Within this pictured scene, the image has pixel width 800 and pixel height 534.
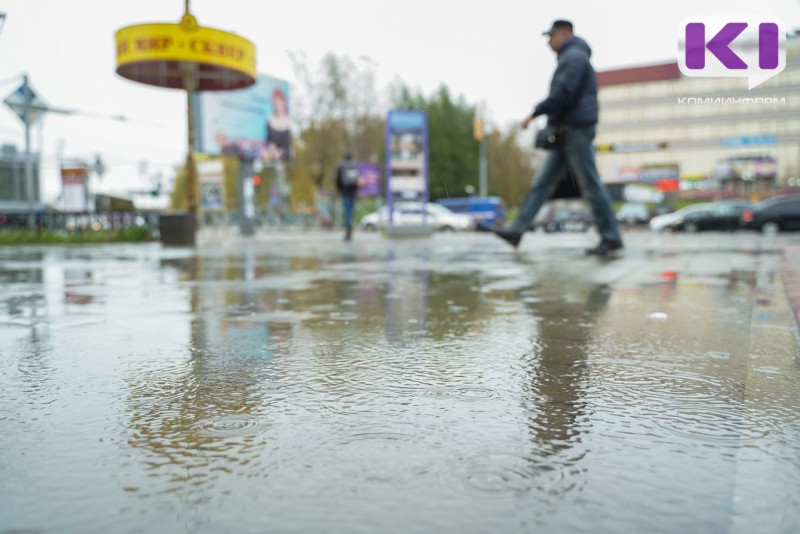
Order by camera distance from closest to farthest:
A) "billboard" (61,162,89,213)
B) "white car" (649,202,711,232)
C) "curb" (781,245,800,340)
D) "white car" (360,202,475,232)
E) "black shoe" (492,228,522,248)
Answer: "curb" (781,245,800,340)
"black shoe" (492,228,522,248)
"white car" (649,202,711,232)
"billboard" (61,162,89,213)
"white car" (360,202,475,232)

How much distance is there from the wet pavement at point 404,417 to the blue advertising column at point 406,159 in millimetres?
19613

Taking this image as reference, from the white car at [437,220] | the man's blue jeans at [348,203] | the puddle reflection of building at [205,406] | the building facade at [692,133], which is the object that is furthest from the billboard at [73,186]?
the building facade at [692,133]

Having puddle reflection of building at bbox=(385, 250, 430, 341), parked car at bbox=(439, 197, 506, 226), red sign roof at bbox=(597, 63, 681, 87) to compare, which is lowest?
puddle reflection of building at bbox=(385, 250, 430, 341)

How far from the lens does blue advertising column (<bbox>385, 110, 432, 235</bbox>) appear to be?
24.7 m

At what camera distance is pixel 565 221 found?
41156mm

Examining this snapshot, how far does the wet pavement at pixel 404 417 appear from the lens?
5.64 ft

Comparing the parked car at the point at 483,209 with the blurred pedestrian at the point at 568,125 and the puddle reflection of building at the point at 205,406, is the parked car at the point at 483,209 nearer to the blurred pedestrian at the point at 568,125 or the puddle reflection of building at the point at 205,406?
the blurred pedestrian at the point at 568,125

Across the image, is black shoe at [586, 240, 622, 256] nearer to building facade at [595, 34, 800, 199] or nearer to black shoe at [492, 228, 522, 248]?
black shoe at [492, 228, 522, 248]

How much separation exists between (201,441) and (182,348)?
1.67 meters

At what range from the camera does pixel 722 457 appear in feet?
6.70

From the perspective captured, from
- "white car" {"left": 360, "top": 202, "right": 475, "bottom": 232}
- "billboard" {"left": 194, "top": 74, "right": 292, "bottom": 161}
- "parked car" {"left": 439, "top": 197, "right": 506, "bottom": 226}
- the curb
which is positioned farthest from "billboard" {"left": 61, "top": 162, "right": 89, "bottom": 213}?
the curb

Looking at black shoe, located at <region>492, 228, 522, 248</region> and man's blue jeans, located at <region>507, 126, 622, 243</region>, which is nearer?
man's blue jeans, located at <region>507, 126, 622, 243</region>

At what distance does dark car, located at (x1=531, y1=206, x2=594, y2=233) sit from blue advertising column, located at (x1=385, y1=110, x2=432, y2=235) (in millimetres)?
16147

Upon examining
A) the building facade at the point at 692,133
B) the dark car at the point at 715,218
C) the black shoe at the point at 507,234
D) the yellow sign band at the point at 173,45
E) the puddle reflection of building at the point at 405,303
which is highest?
the building facade at the point at 692,133
